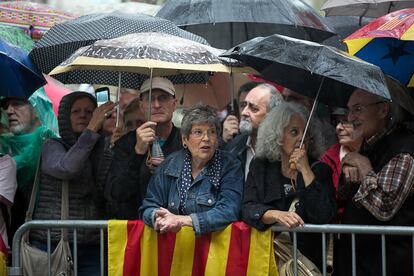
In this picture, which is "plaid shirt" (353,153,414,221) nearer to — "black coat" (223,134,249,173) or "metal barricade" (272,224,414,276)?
"metal barricade" (272,224,414,276)

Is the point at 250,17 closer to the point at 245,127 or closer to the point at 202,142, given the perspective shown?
the point at 245,127

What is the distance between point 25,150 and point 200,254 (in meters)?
1.93

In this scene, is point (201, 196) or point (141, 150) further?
point (141, 150)

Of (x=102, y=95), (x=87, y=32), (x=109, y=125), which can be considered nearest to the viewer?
(x=87, y=32)

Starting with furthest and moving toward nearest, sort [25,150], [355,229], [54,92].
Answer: [54,92]
[25,150]
[355,229]

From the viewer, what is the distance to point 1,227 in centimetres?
788

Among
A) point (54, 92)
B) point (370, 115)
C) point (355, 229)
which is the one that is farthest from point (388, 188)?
point (54, 92)

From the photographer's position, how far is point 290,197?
6.96 meters

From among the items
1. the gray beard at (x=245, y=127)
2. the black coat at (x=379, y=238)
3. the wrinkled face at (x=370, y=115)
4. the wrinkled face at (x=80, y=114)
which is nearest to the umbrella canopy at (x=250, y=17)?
the gray beard at (x=245, y=127)

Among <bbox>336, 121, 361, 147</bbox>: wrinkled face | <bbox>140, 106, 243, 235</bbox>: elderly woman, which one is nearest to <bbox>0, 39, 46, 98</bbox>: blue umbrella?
<bbox>140, 106, 243, 235</bbox>: elderly woman

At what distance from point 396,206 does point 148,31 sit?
241 cm

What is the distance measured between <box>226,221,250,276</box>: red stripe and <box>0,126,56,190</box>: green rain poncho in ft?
6.44

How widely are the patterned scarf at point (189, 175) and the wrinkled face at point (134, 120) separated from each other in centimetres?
107

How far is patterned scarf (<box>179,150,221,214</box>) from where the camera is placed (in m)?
7.07
